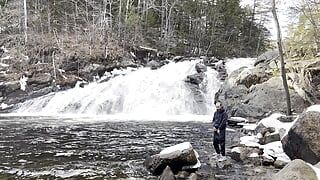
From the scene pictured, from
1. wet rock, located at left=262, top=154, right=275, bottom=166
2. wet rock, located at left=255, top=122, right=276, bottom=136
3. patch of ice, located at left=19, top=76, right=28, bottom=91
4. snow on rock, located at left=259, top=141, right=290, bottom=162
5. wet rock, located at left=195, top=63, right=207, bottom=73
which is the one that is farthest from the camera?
wet rock, located at left=195, top=63, right=207, bottom=73

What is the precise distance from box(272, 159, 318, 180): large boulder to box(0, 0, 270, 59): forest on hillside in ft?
104

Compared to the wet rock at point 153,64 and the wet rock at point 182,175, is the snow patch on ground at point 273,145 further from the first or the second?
the wet rock at point 153,64

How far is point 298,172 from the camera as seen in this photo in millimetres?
6867

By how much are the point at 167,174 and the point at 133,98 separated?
20.0 metres

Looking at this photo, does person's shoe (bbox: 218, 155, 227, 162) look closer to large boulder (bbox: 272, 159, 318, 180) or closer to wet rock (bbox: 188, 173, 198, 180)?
wet rock (bbox: 188, 173, 198, 180)

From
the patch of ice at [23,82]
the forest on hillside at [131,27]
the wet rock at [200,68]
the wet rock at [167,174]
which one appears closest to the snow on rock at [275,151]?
the wet rock at [167,174]

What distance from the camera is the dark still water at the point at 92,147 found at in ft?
33.9

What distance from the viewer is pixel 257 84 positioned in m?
25.2

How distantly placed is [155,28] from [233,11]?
11.5m

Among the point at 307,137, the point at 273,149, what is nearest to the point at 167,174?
the point at 307,137

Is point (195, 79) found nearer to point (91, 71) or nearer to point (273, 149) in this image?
point (91, 71)

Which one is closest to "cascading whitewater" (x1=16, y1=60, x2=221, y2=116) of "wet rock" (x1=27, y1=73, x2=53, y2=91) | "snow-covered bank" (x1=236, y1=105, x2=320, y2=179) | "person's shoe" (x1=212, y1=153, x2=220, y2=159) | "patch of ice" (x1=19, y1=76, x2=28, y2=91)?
"wet rock" (x1=27, y1=73, x2=53, y2=91)

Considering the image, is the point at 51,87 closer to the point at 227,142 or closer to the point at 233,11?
the point at 227,142

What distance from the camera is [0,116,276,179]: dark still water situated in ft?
33.9
